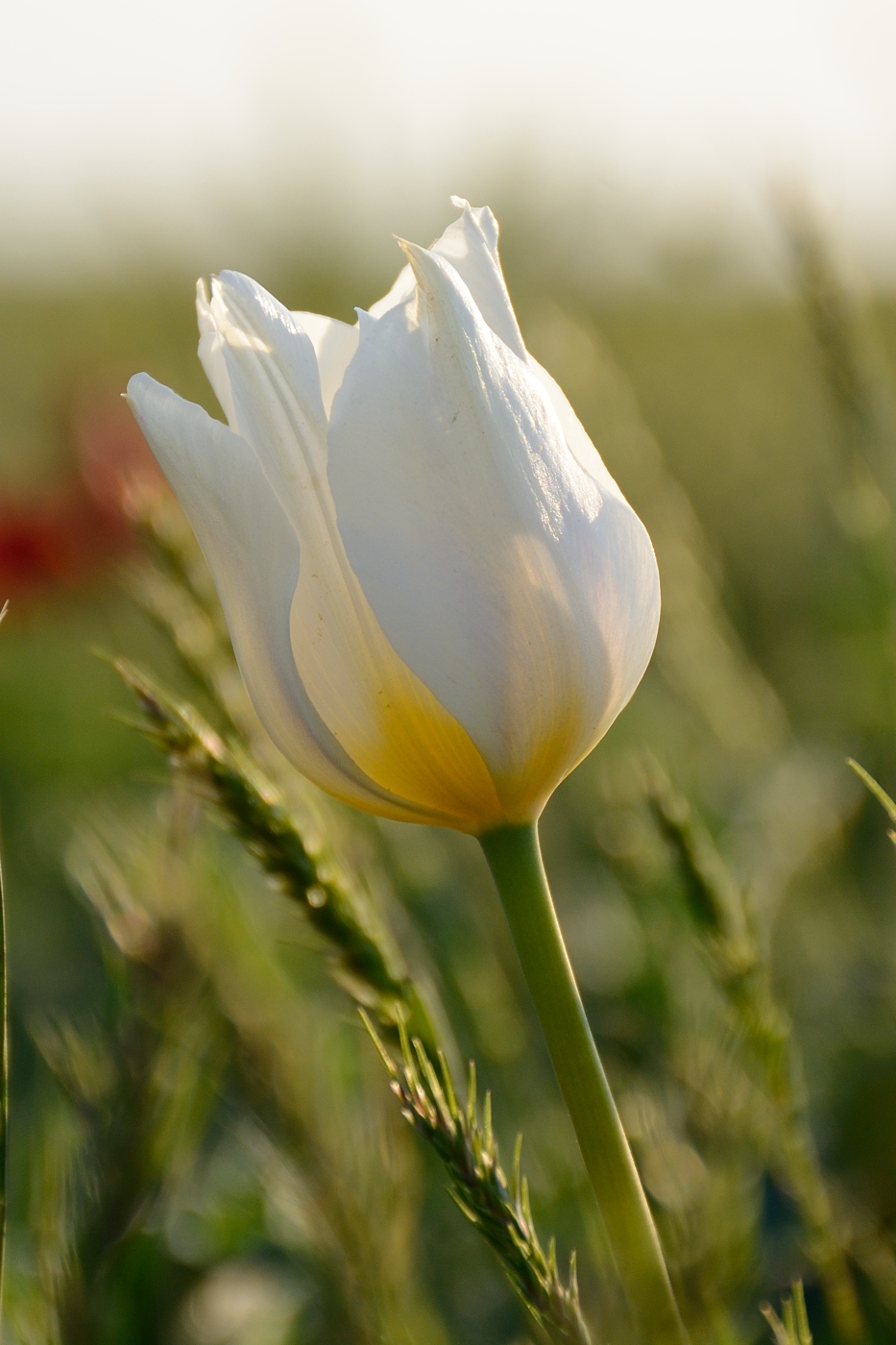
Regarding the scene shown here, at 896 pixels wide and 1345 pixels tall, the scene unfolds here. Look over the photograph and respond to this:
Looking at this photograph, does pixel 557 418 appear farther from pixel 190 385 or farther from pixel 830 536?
pixel 190 385

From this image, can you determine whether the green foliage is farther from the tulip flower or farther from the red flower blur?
the red flower blur

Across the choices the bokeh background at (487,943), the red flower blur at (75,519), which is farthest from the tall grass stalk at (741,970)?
the red flower blur at (75,519)

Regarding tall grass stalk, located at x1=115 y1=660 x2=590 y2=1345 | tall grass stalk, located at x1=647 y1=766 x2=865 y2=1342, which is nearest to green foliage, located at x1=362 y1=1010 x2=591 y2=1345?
tall grass stalk, located at x1=115 y1=660 x2=590 y2=1345

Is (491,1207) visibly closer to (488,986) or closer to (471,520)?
(471,520)

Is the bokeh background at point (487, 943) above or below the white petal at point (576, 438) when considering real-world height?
below

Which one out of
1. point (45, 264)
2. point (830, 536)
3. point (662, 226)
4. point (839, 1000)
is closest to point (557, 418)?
point (839, 1000)

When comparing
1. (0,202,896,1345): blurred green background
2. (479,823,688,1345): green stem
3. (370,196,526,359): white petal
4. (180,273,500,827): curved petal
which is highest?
(370,196,526,359): white petal

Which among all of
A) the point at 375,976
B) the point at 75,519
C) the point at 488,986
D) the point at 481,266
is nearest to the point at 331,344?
the point at 481,266

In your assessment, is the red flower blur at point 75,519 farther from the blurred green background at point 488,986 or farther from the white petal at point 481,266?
the white petal at point 481,266

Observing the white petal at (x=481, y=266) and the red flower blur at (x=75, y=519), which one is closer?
the white petal at (x=481, y=266)

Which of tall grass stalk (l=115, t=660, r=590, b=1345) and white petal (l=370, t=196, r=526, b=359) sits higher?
white petal (l=370, t=196, r=526, b=359)
